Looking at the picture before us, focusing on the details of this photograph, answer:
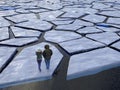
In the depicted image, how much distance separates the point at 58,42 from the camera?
478cm

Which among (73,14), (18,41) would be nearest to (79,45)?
(18,41)

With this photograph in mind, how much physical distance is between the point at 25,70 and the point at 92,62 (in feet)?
3.67

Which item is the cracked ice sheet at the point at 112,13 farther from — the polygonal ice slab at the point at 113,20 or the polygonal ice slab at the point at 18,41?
the polygonal ice slab at the point at 18,41

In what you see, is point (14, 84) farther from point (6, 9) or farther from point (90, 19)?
point (6, 9)

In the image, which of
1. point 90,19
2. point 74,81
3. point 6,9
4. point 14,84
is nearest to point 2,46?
point 14,84

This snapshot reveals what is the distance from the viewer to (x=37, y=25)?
6.23m

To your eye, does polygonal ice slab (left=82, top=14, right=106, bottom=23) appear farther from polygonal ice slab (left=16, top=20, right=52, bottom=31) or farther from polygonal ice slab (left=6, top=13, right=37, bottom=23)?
polygonal ice slab (left=6, top=13, right=37, bottom=23)

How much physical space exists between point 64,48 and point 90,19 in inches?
106

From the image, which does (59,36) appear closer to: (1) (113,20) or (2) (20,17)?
(1) (113,20)

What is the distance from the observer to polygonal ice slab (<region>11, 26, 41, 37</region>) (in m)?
5.31

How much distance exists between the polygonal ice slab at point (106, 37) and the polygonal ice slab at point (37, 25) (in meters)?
1.39

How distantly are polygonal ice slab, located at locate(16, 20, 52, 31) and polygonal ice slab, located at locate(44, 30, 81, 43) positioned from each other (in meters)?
0.43

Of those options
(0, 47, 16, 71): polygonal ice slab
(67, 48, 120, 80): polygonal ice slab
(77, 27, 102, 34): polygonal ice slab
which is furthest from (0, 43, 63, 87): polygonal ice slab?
(77, 27, 102, 34): polygonal ice slab

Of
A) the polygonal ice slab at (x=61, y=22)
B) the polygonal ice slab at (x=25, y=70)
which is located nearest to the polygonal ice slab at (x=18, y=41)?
the polygonal ice slab at (x=25, y=70)
